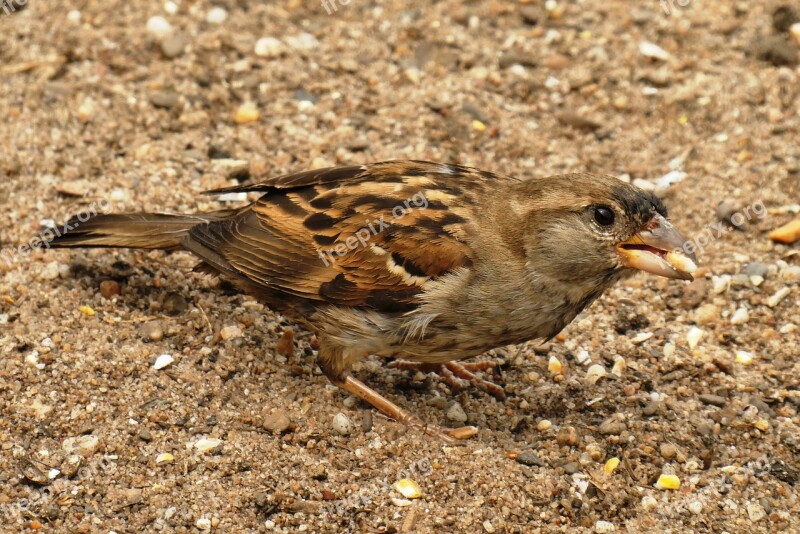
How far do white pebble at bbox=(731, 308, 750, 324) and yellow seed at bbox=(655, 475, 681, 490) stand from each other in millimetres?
1243

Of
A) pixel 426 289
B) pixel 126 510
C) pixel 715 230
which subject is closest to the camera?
pixel 126 510

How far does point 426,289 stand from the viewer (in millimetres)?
4824

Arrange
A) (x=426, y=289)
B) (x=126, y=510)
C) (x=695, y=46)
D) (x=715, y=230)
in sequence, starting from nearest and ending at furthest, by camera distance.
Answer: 1. (x=126, y=510)
2. (x=426, y=289)
3. (x=715, y=230)
4. (x=695, y=46)

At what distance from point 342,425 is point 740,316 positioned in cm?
229

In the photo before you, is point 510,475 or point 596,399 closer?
point 510,475

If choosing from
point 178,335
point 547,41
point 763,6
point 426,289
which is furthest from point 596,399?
point 763,6

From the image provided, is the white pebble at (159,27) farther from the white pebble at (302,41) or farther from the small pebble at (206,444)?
the small pebble at (206,444)

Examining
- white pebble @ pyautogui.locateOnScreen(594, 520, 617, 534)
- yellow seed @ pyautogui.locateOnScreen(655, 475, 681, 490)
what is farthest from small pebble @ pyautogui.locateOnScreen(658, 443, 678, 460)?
white pebble @ pyautogui.locateOnScreen(594, 520, 617, 534)

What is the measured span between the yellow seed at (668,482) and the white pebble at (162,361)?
2410 mm

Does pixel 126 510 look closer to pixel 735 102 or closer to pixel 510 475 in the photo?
pixel 510 475

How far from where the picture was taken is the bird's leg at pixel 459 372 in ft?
18.1

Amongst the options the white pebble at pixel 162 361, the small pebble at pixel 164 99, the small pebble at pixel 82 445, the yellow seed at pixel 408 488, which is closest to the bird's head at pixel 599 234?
the yellow seed at pixel 408 488

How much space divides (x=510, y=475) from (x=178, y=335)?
184 cm

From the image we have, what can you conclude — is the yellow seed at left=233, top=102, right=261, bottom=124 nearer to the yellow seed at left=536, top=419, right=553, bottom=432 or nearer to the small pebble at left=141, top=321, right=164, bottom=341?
the small pebble at left=141, top=321, right=164, bottom=341
